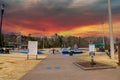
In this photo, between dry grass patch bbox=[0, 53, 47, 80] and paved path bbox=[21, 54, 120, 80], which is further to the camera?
dry grass patch bbox=[0, 53, 47, 80]

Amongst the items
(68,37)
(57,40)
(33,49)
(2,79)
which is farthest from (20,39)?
(2,79)

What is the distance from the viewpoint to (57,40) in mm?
143875

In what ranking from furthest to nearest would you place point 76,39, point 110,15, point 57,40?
point 76,39 → point 57,40 → point 110,15

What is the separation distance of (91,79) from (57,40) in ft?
430

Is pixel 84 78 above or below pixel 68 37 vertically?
below

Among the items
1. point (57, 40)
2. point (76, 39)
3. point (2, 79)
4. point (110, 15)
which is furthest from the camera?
point (76, 39)

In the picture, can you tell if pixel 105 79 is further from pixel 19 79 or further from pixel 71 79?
pixel 19 79

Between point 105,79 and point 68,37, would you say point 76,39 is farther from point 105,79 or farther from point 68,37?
point 105,79

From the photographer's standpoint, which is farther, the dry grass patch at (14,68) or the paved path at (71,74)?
the dry grass patch at (14,68)

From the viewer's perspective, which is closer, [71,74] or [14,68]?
[71,74]

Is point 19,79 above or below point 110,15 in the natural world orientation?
below

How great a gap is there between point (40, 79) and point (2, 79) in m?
2.43

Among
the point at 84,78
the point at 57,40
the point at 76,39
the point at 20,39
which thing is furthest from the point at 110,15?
the point at 76,39

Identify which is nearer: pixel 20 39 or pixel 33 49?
pixel 33 49
